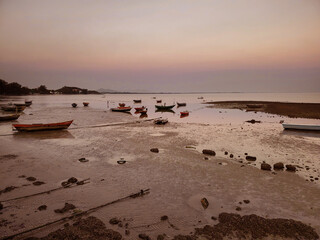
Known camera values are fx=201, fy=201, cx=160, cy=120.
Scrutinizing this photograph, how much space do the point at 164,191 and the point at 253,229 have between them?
3.95 metres

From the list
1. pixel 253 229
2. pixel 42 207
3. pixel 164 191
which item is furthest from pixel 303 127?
pixel 42 207

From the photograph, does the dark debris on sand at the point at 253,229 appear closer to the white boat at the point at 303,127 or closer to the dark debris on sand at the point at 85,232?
the dark debris on sand at the point at 85,232

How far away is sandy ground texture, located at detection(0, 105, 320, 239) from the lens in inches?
253

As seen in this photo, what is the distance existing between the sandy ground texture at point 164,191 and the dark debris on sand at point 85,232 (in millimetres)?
30

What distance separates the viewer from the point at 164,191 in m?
9.22

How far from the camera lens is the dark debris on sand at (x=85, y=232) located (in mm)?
5805

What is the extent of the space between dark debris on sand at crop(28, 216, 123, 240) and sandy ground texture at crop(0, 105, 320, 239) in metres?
0.03

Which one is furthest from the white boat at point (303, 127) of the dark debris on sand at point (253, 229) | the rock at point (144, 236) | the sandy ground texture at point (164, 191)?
the rock at point (144, 236)

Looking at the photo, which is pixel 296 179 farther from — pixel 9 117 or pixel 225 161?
pixel 9 117

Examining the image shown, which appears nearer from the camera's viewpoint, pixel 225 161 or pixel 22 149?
pixel 225 161

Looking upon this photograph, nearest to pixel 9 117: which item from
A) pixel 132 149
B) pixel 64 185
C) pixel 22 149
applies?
pixel 22 149

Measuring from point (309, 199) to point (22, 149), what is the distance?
18.8 metres

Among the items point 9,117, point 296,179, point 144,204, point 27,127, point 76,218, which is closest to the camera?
point 76,218

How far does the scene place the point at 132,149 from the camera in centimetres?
1656
